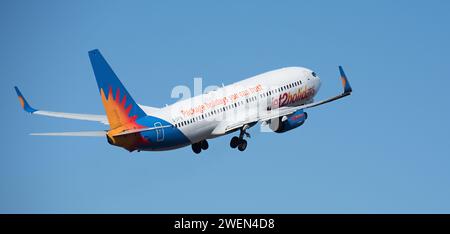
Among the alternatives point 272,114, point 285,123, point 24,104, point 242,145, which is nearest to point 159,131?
point 242,145

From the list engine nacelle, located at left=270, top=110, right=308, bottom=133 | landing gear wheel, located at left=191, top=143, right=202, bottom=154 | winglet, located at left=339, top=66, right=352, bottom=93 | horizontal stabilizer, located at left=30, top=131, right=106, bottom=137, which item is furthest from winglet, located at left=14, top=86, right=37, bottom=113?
winglet, located at left=339, top=66, right=352, bottom=93

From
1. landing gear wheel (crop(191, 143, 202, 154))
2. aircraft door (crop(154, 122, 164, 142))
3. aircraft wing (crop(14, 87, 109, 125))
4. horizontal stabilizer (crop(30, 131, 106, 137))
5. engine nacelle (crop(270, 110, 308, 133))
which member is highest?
aircraft wing (crop(14, 87, 109, 125))

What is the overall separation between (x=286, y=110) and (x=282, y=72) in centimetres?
789

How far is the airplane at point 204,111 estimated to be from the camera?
113 meters

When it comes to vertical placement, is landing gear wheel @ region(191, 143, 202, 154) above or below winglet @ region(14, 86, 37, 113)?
below

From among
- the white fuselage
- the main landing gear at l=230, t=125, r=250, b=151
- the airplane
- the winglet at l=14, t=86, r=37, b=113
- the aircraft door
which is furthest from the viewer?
the winglet at l=14, t=86, r=37, b=113

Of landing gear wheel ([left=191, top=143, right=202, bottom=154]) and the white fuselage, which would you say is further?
landing gear wheel ([left=191, top=143, right=202, bottom=154])

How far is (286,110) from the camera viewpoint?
403ft

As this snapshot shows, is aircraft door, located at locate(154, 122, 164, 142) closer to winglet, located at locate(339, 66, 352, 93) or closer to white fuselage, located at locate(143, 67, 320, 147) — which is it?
white fuselage, located at locate(143, 67, 320, 147)

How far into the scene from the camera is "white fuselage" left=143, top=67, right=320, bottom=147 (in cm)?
11775

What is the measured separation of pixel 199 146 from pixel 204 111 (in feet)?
19.3

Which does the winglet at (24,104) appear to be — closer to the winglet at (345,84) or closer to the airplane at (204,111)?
the airplane at (204,111)

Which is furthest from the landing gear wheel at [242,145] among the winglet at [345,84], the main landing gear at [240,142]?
the winglet at [345,84]

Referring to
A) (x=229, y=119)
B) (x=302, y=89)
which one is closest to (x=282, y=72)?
(x=302, y=89)
